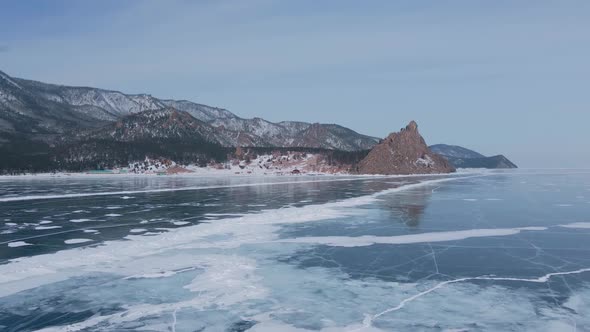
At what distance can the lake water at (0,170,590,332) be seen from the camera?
878cm

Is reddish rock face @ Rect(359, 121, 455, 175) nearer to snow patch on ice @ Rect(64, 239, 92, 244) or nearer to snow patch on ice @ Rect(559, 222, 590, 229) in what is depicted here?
snow patch on ice @ Rect(559, 222, 590, 229)

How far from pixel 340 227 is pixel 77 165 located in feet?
494

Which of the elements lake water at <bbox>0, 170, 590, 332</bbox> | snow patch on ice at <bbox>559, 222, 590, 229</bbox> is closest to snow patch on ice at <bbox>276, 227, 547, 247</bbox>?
lake water at <bbox>0, 170, 590, 332</bbox>

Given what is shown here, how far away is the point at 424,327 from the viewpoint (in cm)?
831

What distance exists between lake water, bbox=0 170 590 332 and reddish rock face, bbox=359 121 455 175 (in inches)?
4665

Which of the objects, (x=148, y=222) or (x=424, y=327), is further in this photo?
(x=148, y=222)

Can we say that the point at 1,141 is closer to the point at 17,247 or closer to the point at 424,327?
the point at 17,247

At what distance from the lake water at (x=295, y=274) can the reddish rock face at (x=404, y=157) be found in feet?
389

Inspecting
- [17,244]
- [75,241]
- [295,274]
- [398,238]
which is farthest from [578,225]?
[17,244]

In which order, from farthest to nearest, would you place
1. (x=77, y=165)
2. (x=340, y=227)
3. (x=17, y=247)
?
(x=77, y=165)
(x=340, y=227)
(x=17, y=247)

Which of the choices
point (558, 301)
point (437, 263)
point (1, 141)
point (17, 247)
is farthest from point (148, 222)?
point (1, 141)

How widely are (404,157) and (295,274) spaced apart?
5548 inches

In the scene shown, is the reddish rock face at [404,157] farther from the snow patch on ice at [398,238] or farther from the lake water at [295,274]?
the lake water at [295,274]

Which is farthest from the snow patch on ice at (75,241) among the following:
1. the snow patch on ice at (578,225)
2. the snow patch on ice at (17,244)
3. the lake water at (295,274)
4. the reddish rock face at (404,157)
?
the reddish rock face at (404,157)
